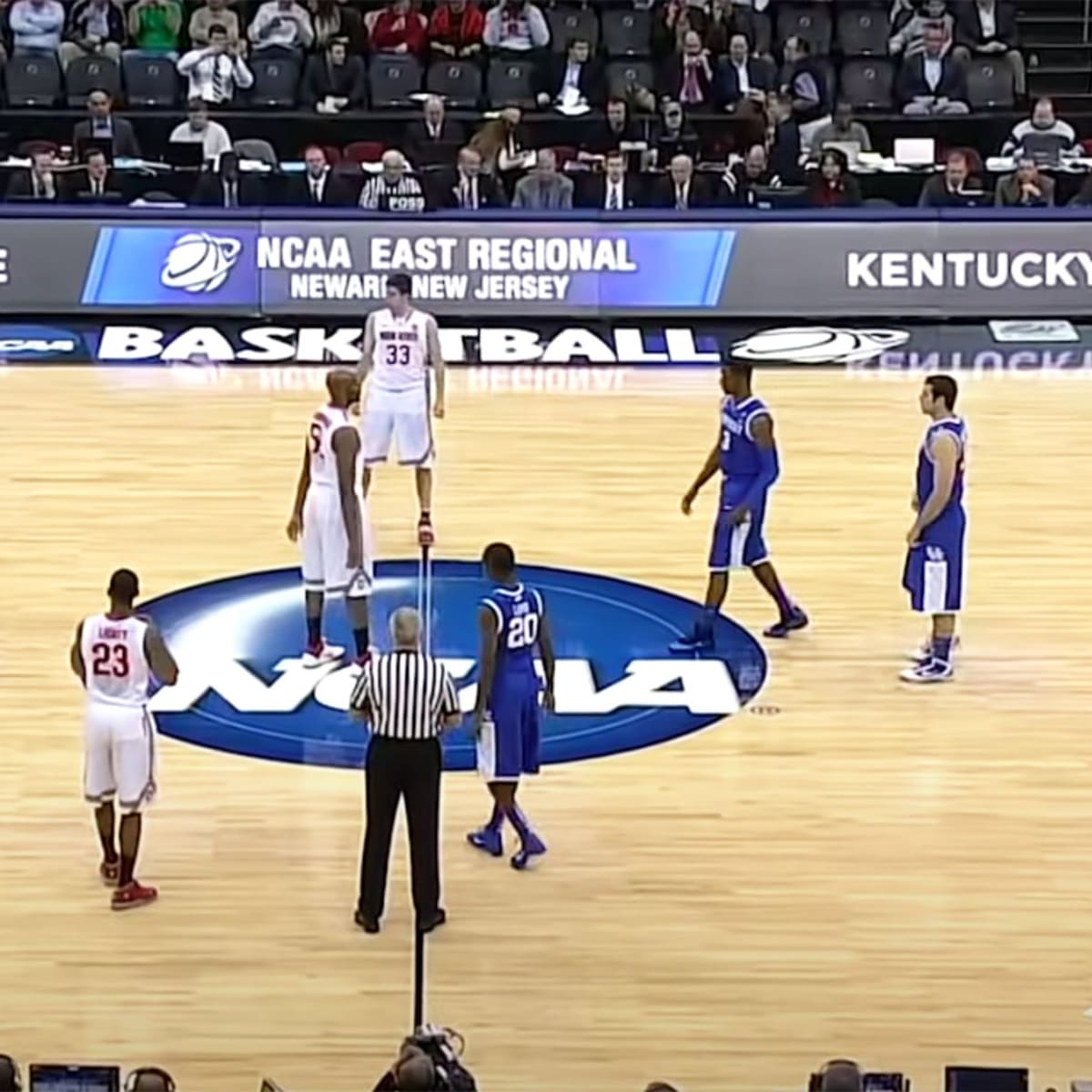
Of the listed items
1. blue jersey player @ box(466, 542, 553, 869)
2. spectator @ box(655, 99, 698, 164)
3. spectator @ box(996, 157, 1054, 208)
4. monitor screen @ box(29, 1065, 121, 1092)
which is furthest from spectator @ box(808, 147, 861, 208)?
monitor screen @ box(29, 1065, 121, 1092)

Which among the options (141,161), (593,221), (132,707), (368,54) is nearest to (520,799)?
(132,707)

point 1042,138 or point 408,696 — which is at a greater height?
point 1042,138

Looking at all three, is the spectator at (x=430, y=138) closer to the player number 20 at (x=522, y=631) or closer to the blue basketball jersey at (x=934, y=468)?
the blue basketball jersey at (x=934, y=468)

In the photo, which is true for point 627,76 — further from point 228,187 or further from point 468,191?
point 228,187

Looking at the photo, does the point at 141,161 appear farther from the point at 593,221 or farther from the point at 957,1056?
the point at 957,1056

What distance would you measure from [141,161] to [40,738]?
1181 cm

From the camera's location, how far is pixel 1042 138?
23375 mm

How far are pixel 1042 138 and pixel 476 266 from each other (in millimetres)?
5595

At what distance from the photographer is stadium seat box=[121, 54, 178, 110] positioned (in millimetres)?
24156

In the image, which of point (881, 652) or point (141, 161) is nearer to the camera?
point (881, 652)

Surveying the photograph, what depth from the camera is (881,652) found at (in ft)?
44.9

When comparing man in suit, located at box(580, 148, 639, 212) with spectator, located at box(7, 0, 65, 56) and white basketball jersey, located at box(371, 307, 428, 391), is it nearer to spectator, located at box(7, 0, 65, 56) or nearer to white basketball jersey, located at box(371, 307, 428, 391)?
spectator, located at box(7, 0, 65, 56)

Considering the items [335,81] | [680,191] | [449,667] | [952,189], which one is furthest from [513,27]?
[449,667]

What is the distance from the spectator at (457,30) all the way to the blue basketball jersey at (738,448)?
12258 millimetres
